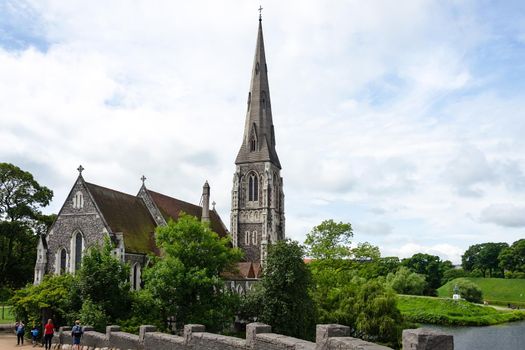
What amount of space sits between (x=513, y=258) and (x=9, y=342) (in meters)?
89.0

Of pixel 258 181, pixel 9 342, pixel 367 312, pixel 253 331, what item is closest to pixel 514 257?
pixel 258 181

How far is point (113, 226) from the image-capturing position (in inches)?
1348

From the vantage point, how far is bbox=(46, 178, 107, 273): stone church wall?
33.9 meters

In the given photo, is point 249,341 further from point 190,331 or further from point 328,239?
point 328,239

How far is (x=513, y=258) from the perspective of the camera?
93.5 metres

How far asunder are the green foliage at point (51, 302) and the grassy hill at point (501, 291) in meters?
58.5

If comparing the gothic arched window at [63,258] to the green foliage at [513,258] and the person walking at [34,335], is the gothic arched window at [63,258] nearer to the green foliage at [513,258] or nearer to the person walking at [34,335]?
the person walking at [34,335]

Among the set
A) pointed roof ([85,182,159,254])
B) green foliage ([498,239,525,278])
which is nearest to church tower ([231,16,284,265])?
pointed roof ([85,182,159,254])

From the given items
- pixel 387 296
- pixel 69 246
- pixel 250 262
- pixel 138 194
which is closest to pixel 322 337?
pixel 387 296

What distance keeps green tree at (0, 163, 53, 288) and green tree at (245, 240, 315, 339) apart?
845 inches

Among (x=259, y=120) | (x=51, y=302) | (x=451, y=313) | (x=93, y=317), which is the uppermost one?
(x=259, y=120)

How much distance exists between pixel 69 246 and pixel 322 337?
94.8ft

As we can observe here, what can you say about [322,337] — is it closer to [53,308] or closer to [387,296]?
[53,308]

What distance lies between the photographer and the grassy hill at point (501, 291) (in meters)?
75.4
